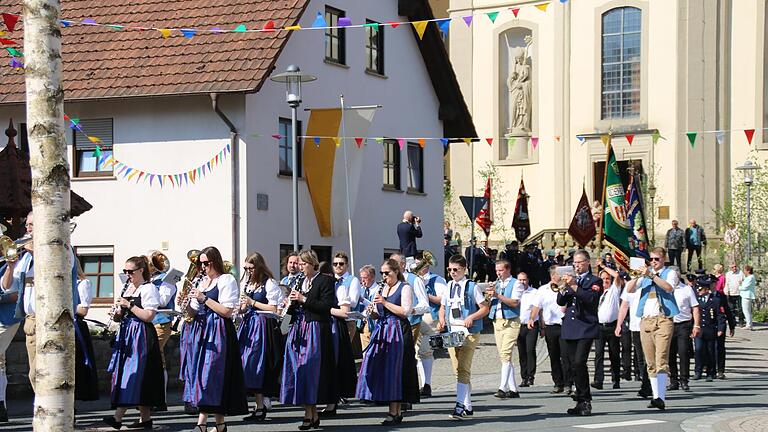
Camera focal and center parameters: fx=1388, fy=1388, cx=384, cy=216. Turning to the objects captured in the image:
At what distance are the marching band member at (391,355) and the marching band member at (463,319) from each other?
826 millimetres

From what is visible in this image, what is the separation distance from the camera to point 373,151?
31578 mm

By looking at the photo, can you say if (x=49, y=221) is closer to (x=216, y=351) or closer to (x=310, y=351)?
(x=216, y=351)

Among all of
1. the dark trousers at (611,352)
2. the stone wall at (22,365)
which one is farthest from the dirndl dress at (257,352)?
the dark trousers at (611,352)

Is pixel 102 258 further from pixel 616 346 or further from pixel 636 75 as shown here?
pixel 636 75

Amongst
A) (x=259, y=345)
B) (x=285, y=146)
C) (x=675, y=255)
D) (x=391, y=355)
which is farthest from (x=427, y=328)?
(x=675, y=255)

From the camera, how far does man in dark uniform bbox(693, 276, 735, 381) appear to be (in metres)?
21.8

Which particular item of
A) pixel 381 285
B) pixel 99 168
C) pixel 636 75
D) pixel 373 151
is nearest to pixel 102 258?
pixel 99 168

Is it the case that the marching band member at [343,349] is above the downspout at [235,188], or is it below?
below

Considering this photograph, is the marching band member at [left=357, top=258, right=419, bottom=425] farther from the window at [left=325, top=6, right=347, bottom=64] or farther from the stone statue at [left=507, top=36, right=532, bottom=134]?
the stone statue at [left=507, top=36, right=532, bottom=134]

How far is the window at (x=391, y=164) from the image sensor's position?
1276 inches

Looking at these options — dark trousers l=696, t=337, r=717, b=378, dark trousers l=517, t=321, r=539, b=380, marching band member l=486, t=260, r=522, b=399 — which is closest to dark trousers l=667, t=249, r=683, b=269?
dark trousers l=696, t=337, r=717, b=378

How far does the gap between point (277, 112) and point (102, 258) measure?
4553 millimetres

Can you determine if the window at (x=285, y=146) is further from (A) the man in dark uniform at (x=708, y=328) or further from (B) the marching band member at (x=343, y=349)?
(B) the marching band member at (x=343, y=349)

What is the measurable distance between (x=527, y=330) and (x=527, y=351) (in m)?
0.33
